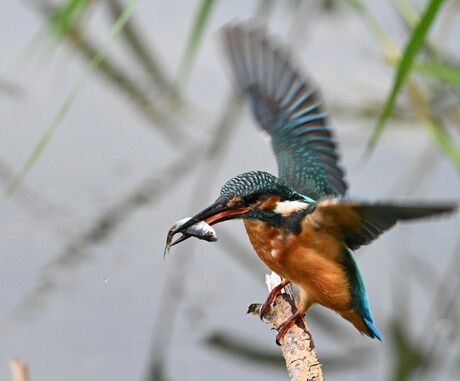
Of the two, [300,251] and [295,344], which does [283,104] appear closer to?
[300,251]

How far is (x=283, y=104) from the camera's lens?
1.96 m

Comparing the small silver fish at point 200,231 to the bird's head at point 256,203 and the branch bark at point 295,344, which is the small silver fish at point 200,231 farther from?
the branch bark at point 295,344

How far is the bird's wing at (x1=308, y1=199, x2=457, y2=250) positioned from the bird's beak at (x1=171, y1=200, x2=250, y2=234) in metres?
0.12

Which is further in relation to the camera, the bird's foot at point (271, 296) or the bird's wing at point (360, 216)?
the bird's foot at point (271, 296)

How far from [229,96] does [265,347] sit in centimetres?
86

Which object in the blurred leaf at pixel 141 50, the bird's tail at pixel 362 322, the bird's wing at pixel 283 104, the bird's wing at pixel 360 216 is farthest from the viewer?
the blurred leaf at pixel 141 50

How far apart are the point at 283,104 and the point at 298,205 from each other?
356 millimetres

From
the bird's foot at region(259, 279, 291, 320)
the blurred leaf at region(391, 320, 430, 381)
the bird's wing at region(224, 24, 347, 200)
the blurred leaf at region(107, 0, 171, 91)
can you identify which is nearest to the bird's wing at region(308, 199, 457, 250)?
the bird's foot at region(259, 279, 291, 320)

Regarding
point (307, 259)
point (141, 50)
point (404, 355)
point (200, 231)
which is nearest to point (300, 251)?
point (307, 259)

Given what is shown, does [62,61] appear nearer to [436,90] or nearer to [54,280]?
[54,280]

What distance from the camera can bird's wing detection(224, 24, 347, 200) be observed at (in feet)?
6.26

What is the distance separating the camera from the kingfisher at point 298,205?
1534 mm

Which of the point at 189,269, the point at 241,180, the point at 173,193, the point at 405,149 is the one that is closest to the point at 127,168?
the point at 173,193

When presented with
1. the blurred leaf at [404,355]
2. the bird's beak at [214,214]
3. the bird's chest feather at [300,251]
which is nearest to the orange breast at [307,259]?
the bird's chest feather at [300,251]
